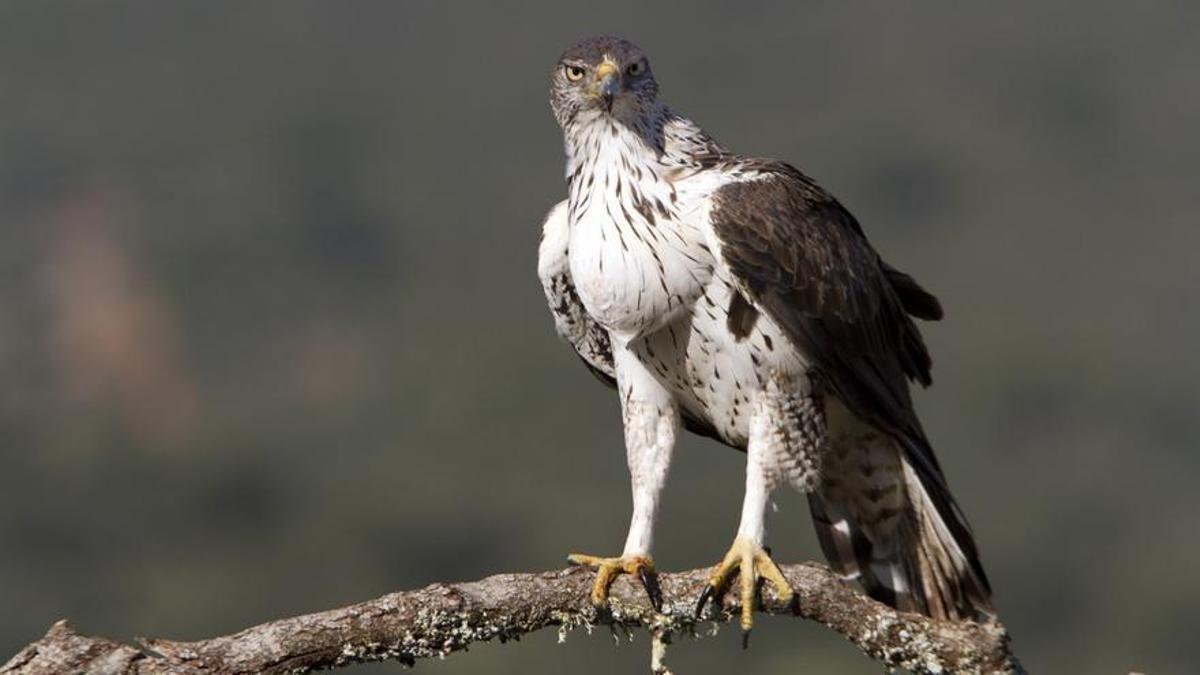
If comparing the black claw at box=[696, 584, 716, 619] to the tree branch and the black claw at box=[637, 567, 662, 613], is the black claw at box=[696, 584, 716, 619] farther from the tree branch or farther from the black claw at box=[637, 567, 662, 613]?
the black claw at box=[637, 567, 662, 613]

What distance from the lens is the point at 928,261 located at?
8812 cm

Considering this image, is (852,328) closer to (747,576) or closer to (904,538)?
(904,538)

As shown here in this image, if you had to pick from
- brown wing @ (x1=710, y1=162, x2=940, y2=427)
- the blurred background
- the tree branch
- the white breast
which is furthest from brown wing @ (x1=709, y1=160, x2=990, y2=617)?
the blurred background

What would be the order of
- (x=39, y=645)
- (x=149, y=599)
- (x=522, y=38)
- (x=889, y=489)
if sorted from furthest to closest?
(x=522, y=38) < (x=149, y=599) < (x=889, y=489) < (x=39, y=645)

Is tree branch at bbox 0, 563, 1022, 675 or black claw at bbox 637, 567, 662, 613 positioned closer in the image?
tree branch at bbox 0, 563, 1022, 675

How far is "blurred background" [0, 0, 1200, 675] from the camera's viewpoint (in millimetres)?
74000

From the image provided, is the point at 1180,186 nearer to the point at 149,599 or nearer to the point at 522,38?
the point at 522,38

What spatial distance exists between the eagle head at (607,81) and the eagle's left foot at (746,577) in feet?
5.70

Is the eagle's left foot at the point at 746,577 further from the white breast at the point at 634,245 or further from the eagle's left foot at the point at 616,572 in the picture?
the white breast at the point at 634,245

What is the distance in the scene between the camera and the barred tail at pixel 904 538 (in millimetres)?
9289

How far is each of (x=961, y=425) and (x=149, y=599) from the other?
2927cm

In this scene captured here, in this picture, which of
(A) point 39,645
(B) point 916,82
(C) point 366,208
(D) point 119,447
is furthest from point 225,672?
(B) point 916,82

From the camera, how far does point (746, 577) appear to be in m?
8.56

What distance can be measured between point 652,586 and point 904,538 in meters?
1.40
